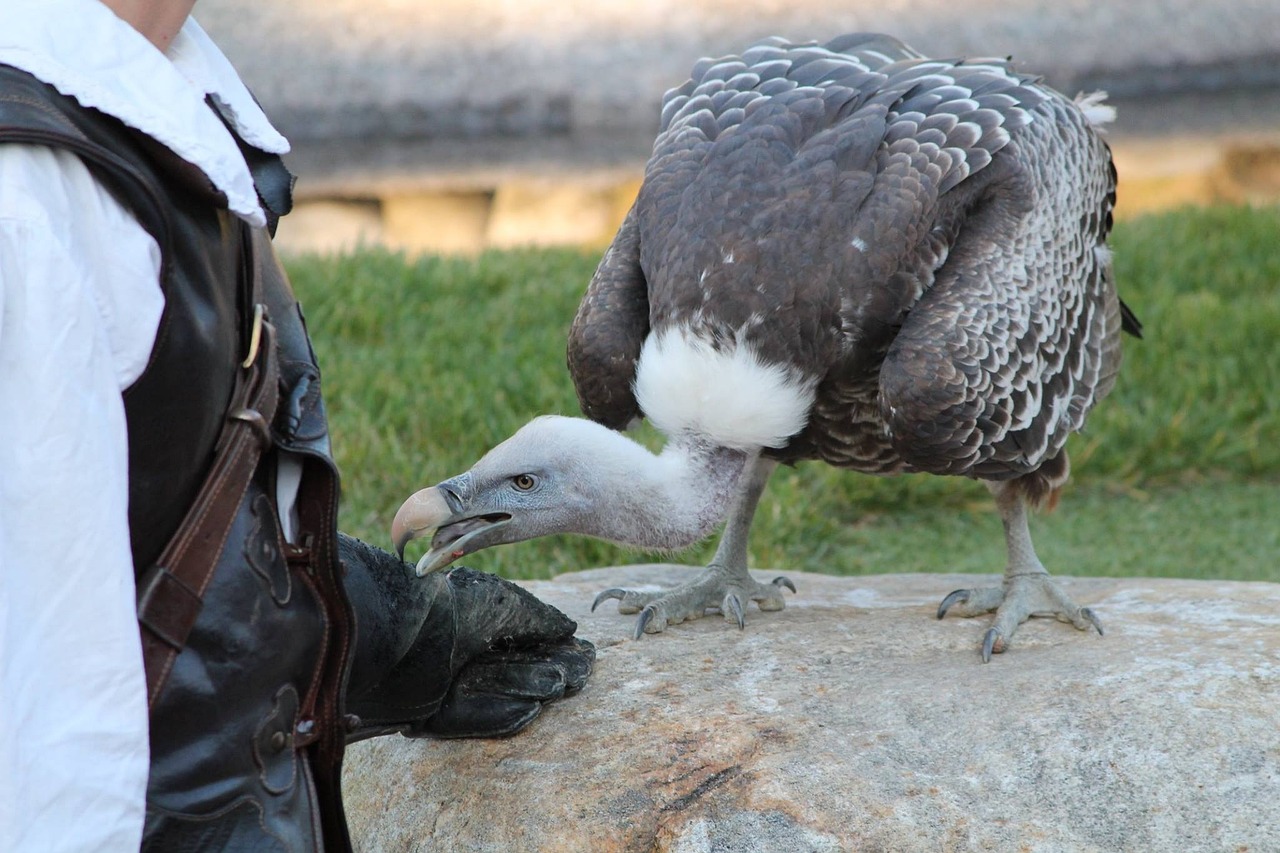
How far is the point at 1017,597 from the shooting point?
12.2ft

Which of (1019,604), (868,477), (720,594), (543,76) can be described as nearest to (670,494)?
(720,594)

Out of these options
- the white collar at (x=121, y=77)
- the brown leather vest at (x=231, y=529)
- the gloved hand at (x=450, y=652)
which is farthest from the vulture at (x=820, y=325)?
the white collar at (x=121, y=77)

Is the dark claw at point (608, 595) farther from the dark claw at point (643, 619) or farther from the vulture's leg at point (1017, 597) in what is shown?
the vulture's leg at point (1017, 597)

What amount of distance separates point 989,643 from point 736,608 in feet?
2.10

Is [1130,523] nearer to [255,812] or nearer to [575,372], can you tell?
[575,372]

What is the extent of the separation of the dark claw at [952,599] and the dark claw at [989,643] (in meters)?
0.22

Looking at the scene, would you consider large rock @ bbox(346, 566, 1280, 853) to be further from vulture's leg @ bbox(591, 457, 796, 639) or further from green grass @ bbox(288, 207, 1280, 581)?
green grass @ bbox(288, 207, 1280, 581)

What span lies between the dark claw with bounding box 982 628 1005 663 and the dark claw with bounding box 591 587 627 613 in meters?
0.93

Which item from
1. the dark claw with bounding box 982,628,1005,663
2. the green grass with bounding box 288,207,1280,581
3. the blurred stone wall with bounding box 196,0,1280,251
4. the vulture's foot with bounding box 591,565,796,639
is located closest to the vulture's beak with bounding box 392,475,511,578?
the vulture's foot with bounding box 591,565,796,639

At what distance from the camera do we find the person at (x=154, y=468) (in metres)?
1.52

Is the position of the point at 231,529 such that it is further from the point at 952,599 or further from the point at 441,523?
the point at 952,599

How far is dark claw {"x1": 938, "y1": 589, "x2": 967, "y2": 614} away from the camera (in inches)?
147

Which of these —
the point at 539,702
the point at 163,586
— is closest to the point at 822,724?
the point at 539,702

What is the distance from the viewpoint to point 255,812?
77.9 inches
